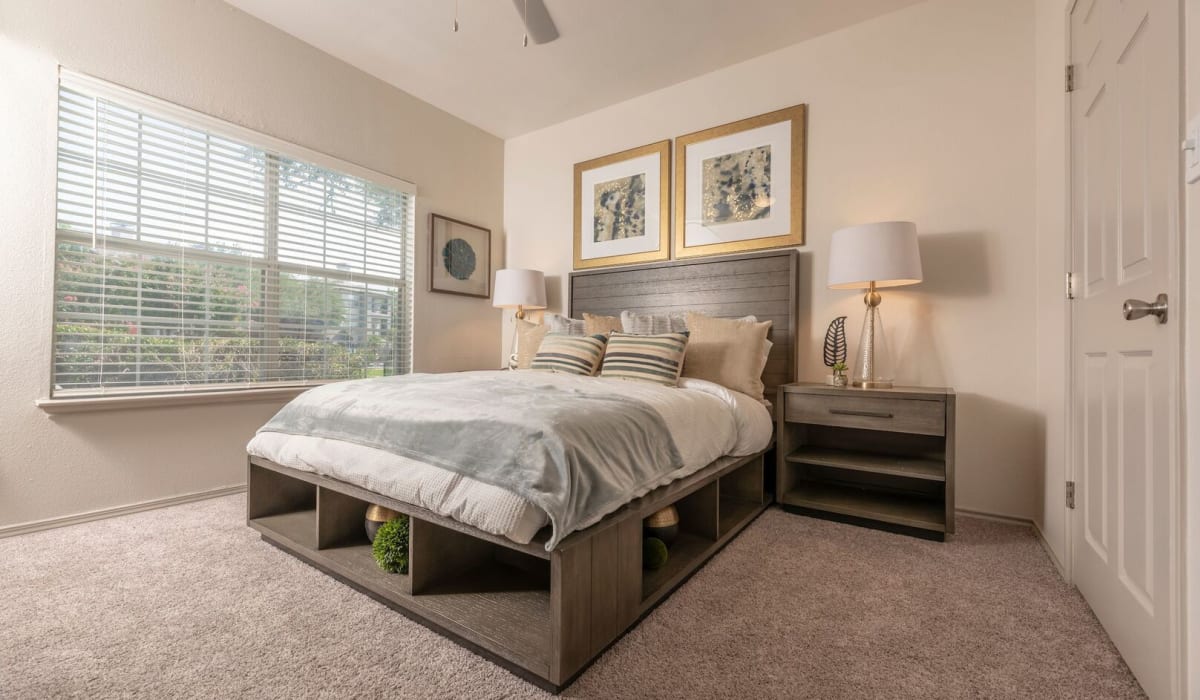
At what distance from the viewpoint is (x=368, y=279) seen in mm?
3533

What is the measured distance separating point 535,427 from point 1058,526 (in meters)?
2.05

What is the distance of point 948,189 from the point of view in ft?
8.59

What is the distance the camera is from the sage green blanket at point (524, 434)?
130 cm

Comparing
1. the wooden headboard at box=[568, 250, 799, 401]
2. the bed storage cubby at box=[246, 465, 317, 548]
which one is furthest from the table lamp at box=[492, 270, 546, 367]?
the bed storage cubby at box=[246, 465, 317, 548]

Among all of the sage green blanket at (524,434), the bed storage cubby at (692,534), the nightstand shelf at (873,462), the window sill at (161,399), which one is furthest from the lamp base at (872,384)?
the window sill at (161,399)

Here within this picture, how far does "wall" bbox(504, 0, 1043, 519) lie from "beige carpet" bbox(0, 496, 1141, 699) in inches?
30.5

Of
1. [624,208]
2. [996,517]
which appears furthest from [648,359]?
[996,517]

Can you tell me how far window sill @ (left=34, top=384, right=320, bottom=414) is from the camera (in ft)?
7.44

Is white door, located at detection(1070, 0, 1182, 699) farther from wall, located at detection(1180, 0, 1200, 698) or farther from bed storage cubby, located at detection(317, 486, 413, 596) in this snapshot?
bed storage cubby, located at detection(317, 486, 413, 596)

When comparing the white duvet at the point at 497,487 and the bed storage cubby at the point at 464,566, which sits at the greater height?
the white duvet at the point at 497,487

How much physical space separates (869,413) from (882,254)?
0.76 m

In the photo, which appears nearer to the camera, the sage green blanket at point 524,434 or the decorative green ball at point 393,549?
the sage green blanket at point 524,434

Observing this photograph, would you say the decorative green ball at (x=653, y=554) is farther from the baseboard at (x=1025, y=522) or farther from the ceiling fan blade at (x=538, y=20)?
the ceiling fan blade at (x=538, y=20)

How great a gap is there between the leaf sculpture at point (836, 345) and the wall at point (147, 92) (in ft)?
10.2
